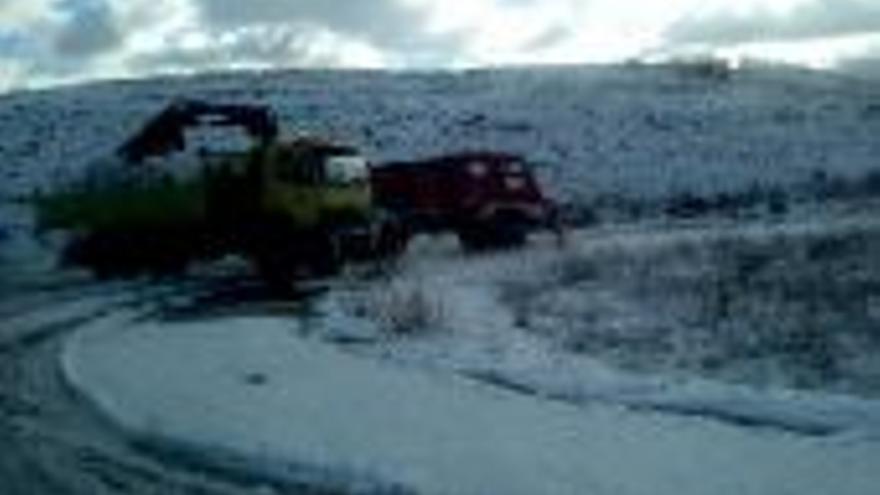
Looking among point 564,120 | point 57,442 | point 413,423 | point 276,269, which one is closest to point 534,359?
point 413,423

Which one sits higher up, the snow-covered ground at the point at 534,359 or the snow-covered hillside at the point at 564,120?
the snow-covered ground at the point at 534,359

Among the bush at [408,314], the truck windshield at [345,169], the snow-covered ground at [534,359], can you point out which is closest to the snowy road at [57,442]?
the snow-covered ground at [534,359]

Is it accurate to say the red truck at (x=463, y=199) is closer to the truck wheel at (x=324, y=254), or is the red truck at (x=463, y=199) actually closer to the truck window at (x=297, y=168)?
the truck window at (x=297, y=168)

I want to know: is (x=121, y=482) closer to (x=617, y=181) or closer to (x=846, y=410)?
(x=846, y=410)

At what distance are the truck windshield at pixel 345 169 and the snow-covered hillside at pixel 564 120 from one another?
822 inches

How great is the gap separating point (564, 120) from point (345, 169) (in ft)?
165

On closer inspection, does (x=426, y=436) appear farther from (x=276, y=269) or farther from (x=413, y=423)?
(x=276, y=269)

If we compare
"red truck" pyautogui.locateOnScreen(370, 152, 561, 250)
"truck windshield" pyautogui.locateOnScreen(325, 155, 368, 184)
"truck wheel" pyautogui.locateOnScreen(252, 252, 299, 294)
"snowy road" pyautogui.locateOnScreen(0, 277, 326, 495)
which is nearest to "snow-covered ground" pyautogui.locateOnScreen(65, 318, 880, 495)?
"snowy road" pyautogui.locateOnScreen(0, 277, 326, 495)

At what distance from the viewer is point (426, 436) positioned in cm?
1312

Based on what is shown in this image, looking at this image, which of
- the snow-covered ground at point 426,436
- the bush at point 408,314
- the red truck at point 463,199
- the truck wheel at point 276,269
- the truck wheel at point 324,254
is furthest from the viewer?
the red truck at point 463,199

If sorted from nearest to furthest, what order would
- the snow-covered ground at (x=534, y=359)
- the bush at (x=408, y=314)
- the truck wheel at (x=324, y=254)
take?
the snow-covered ground at (x=534, y=359) → the bush at (x=408, y=314) → the truck wheel at (x=324, y=254)

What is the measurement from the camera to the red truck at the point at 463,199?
34.2 meters

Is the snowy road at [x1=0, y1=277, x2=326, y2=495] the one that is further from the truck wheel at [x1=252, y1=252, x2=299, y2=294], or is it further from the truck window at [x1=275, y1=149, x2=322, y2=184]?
the truck window at [x1=275, y1=149, x2=322, y2=184]

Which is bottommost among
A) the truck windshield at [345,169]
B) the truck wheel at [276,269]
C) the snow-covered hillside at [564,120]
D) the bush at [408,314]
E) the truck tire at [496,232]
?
the snow-covered hillside at [564,120]
